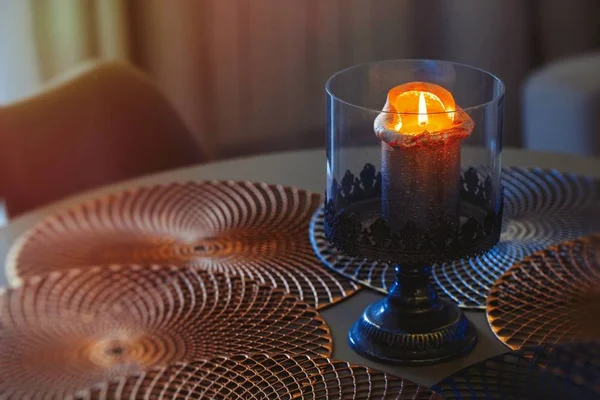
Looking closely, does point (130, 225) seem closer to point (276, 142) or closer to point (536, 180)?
point (536, 180)

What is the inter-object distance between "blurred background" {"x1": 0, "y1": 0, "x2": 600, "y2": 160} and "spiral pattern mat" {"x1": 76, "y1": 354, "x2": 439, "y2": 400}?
165 cm

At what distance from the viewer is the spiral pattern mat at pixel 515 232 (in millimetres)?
889

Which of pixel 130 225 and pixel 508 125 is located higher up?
pixel 130 225

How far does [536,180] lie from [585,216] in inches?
3.7

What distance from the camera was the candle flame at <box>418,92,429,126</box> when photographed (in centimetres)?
73

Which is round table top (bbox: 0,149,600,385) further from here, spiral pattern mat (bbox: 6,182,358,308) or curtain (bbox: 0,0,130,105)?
curtain (bbox: 0,0,130,105)

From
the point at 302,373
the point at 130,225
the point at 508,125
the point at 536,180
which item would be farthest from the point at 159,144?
the point at 508,125

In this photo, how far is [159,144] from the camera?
148 cm

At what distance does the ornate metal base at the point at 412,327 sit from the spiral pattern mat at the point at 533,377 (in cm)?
5

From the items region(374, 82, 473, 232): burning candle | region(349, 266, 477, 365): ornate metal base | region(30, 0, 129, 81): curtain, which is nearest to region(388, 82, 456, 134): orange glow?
region(374, 82, 473, 232): burning candle

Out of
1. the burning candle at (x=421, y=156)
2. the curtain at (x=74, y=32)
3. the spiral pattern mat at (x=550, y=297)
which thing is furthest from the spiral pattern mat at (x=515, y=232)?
the curtain at (x=74, y=32)

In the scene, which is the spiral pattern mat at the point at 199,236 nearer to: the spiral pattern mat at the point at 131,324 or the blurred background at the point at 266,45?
the spiral pattern mat at the point at 131,324

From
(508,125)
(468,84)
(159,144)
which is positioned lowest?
(508,125)

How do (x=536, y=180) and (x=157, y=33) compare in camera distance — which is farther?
(x=157, y=33)
